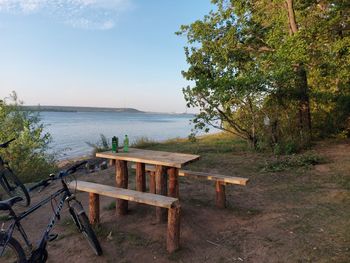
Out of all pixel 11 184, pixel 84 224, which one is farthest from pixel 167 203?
pixel 11 184

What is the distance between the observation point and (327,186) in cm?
622

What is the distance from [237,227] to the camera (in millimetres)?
4473

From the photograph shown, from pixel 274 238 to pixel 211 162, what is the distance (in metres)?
4.86

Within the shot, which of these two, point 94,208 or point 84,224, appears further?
point 94,208

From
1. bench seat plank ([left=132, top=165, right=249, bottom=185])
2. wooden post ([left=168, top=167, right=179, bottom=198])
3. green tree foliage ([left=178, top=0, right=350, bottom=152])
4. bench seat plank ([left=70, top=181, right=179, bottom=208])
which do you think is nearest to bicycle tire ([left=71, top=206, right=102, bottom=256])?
bench seat plank ([left=70, top=181, right=179, bottom=208])

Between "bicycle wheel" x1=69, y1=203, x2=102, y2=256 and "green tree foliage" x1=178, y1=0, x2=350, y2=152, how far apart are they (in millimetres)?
6506

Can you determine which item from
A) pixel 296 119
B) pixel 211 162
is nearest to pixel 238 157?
pixel 211 162

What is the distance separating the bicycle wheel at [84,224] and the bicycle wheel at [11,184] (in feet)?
7.45

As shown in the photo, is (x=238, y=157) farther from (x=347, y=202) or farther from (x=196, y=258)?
(x=196, y=258)

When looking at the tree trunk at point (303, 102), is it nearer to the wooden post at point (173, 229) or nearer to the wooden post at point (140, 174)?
the wooden post at point (140, 174)

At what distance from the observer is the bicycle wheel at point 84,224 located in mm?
3703

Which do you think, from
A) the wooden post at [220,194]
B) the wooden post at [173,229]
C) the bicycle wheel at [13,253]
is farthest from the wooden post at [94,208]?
the wooden post at [220,194]

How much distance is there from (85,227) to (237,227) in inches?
81.0

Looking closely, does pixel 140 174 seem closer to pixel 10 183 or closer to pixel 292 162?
pixel 10 183
